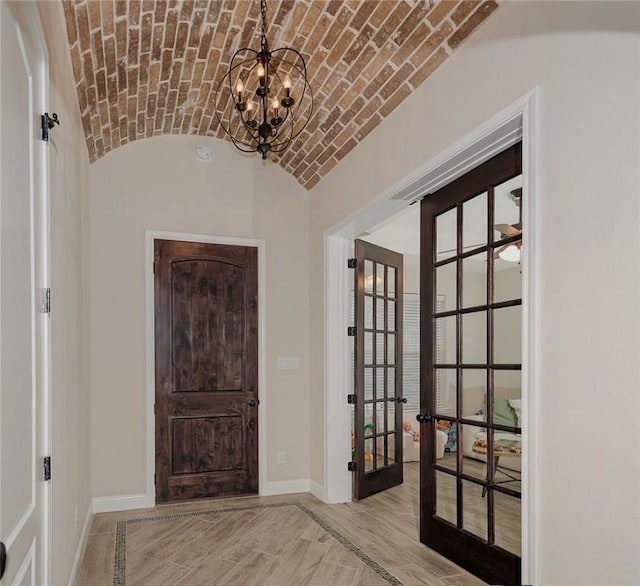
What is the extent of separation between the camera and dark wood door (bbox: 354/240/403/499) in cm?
Answer: 489

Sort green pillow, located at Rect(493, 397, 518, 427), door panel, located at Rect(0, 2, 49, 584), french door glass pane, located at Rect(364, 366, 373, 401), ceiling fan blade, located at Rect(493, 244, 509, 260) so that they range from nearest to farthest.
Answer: door panel, located at Rect(0, 2, 49, 584)
green pillow, located at Rect(493, 397, 518, 427)
ceiling fan blade, located at Rect(493, 244, 509, 260)
french door glass pane, located at Rect(364, 366, 373, 401)

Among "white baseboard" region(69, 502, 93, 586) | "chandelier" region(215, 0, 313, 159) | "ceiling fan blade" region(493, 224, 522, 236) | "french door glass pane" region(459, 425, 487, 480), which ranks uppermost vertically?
"chandelier" region(215, 0, 313, 159)

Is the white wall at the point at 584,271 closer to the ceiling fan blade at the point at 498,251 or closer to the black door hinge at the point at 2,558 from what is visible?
the ceiling fan blade at the point at 498,251

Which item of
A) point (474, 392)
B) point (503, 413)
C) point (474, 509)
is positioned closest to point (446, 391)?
point (474, 392)

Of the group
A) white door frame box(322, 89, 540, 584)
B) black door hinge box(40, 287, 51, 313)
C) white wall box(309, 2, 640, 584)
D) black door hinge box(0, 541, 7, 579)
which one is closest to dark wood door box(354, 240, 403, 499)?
white door frame box(322, 89, 540, 584)

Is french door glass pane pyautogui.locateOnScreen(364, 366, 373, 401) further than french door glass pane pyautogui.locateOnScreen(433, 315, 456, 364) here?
Yes

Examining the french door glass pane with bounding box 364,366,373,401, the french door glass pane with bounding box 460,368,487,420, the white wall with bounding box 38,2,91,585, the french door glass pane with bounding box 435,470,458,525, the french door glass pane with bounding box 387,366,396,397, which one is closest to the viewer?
the white wall with bounding box 38,2,91,585

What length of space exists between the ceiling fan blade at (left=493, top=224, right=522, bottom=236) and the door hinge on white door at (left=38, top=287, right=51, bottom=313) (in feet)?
7.34

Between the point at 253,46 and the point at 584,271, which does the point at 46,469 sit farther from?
the point at 253,46

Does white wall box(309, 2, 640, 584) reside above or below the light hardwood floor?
above

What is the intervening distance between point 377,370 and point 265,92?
9.51 feet

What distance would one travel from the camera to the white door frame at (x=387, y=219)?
2.40 m

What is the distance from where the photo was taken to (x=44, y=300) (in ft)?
6.65

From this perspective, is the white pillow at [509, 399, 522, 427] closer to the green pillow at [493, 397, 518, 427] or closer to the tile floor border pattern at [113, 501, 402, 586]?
the green pillow at [493, 397, 518, 427]
